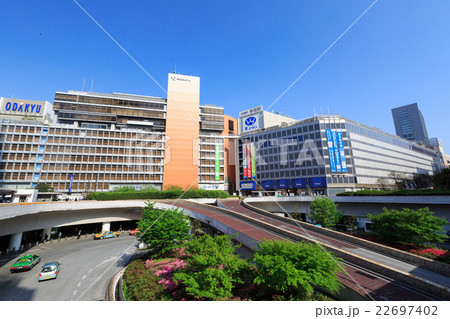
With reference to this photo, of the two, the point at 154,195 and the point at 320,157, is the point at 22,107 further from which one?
the point at 320,157

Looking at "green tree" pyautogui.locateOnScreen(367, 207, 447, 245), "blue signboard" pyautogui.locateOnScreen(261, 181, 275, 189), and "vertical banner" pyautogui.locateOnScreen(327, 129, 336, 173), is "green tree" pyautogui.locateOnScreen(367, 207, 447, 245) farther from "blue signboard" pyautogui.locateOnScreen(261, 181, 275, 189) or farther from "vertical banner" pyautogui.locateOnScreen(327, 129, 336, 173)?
"blue signboard" pyautogui.locateOnScreen(261, 181, 275, 189)

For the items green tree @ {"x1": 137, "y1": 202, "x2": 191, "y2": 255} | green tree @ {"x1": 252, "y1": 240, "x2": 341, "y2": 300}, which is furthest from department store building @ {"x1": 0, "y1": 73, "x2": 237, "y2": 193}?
green tree @ {"x1": 252, "y1": 240, "x2": 341, "y2": 300}

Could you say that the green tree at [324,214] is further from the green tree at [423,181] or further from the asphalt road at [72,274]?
the green tree at [423,181]

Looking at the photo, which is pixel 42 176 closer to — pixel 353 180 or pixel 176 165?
pixel 176 165

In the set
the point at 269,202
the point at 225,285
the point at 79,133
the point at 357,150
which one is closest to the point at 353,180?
the point at 357,150

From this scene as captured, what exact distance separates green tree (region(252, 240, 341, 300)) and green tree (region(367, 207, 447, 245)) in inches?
635

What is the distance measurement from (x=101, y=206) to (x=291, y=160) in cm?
6121

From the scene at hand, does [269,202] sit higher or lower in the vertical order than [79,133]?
lower

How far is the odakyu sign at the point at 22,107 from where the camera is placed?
6925 centimetres

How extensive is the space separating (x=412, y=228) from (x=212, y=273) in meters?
20.7

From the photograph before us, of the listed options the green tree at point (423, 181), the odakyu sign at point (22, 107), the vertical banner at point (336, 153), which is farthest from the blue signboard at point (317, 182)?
the odakyu sign at point (22, 107)

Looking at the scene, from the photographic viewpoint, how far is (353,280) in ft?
37.8
